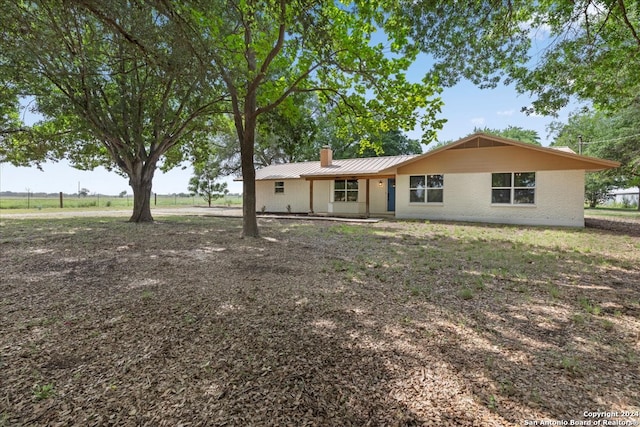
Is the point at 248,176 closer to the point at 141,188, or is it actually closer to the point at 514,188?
the point at 141,188

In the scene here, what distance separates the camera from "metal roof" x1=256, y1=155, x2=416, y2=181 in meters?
16.5

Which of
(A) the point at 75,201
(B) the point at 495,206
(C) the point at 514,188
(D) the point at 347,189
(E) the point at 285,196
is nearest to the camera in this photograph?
(C) the point at 514,188

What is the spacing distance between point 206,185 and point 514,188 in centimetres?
2491

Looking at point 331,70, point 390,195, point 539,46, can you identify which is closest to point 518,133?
point 390,195

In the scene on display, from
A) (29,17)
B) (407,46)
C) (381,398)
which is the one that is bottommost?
(381,398)

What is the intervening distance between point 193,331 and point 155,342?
332mm

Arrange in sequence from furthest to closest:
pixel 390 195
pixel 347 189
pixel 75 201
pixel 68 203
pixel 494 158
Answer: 1. pixel 75 201
2. pixel 68 203
3. pixel 347 189
4. pixel 390 195
5. pixel 494 158

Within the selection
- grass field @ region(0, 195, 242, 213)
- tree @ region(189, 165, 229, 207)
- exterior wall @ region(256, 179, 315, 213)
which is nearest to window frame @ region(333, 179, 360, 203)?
exterior wall @ region(256, 179, 315, 213)

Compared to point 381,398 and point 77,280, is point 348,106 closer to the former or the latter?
point 77,280

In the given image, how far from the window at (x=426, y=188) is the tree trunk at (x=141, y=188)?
39.4 feet

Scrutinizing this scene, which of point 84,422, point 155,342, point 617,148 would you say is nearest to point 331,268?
point 155,342

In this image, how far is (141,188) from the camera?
12.4 meters

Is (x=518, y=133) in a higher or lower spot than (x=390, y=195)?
higher

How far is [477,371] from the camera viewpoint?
2248 mm
